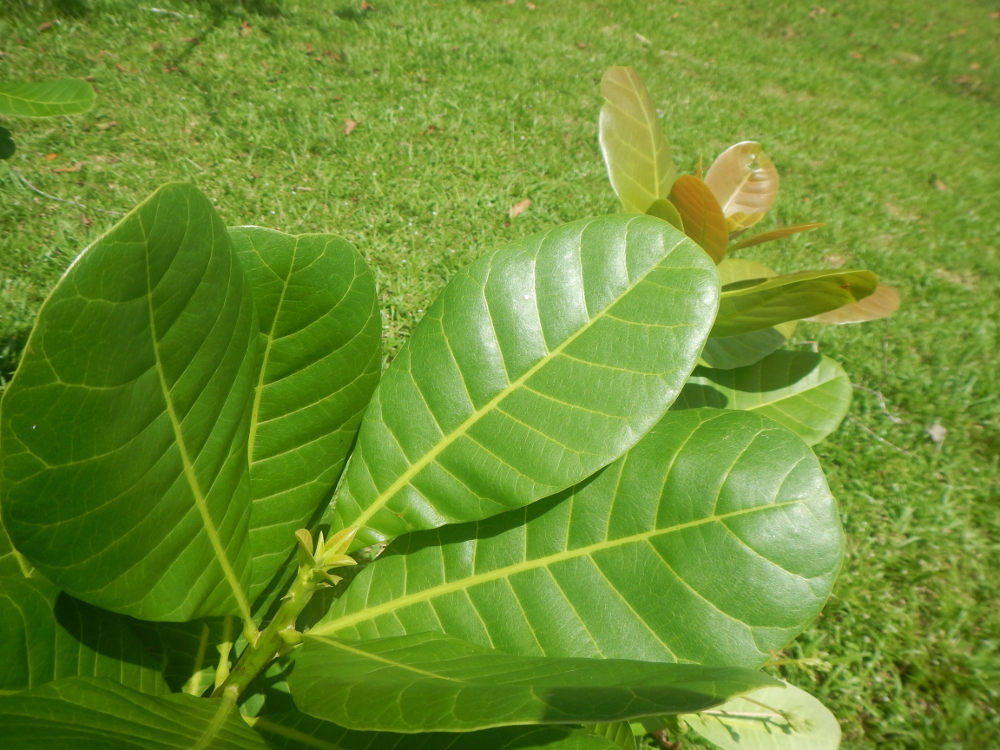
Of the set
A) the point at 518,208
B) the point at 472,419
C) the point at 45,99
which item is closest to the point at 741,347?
the point at 472,419

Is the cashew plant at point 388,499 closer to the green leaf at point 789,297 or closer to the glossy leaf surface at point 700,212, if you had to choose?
the green leaf at point 789,297

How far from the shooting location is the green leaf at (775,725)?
3.06 ft

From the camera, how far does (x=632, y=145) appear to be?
827 mm

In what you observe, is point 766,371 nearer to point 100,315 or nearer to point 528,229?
point 100,315

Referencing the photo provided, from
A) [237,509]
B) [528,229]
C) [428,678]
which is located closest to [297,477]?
[237,509]

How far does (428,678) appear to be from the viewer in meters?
0.46

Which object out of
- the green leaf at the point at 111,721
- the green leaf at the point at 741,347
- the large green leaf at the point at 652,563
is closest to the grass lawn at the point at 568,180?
the green leaf at the point at 741,347

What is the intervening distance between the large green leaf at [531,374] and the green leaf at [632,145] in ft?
0.79

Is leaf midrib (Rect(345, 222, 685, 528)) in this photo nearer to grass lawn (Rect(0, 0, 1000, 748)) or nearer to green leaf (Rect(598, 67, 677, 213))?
green leaf (Rect(598, 67, 677, 213))

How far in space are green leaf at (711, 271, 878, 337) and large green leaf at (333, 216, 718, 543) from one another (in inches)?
3.4

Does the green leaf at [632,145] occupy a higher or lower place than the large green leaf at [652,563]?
higher

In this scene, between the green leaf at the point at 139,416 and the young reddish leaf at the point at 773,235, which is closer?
the green leaf at the point at 139,416

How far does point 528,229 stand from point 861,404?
1.90 m

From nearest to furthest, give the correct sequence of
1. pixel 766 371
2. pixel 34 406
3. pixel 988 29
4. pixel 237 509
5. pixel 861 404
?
pixel 34 406 → pixel 237 509 → pixel 766 371 → pixel 861 404 → pixel 988 29
